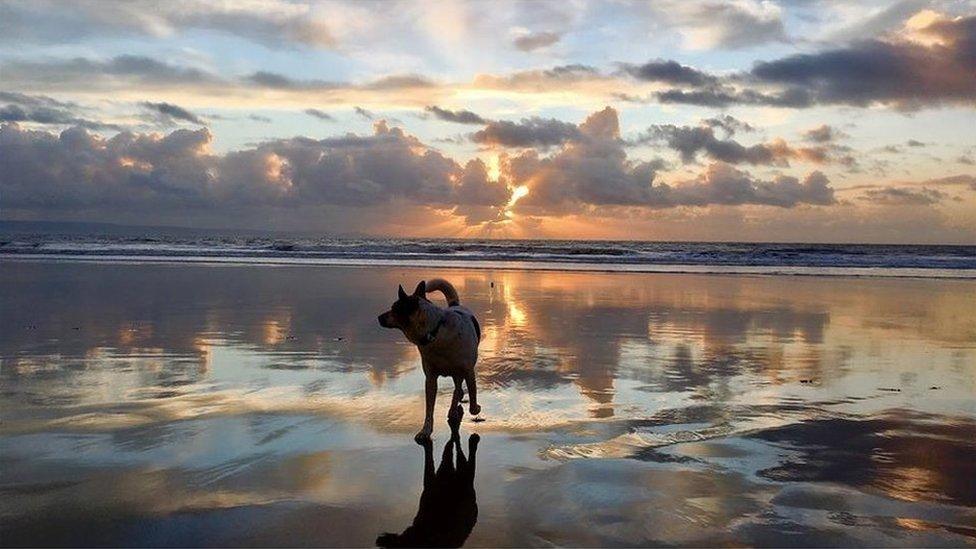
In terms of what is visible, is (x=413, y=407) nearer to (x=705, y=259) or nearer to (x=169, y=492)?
(x=169, y=492)

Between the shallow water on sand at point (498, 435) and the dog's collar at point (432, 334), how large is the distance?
0.91m

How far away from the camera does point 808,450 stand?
6406 millimetres

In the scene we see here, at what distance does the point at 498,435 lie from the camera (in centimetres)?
675

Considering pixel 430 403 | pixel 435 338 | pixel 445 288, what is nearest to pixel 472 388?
pixel 430 403

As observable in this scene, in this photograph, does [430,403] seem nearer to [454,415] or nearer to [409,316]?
[454,415]

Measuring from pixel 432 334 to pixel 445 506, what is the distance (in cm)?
167

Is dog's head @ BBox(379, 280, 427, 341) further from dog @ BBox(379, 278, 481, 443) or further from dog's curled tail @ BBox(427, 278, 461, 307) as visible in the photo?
dog's curled tail @ BBox(427, 278, 461, 307)

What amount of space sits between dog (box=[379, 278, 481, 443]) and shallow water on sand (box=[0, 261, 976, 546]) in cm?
35

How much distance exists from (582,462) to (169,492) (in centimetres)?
306

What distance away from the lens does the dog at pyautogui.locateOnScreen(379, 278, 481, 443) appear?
6.05 m

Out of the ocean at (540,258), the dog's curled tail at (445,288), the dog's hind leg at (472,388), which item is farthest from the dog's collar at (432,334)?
the ocean at (540,258)

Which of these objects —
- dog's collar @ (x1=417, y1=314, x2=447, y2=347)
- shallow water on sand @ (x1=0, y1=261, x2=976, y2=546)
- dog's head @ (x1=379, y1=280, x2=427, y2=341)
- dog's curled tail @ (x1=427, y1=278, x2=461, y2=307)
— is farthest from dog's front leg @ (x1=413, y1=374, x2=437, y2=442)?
dog's curled tail @ (x1=427, y1=278, x2=461, y2=307)

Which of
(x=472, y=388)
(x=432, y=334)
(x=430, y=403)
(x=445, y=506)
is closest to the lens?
(x=445, y=506)

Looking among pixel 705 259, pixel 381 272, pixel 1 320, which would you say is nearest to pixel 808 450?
pixel 1 320
